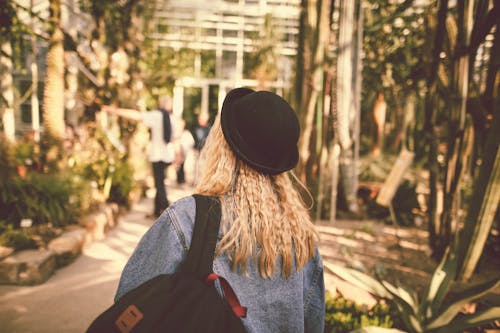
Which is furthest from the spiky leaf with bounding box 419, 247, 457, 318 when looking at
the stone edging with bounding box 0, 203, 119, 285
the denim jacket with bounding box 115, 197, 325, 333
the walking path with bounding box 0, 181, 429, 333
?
the stone edging with bounding box 0, 203, 119, 285

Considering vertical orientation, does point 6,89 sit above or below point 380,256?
above

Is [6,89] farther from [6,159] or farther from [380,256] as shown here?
[380,256]

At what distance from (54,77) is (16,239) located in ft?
7.59

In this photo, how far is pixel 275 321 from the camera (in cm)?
133

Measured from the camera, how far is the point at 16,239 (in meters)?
3.79

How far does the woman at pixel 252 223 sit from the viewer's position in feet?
3.78

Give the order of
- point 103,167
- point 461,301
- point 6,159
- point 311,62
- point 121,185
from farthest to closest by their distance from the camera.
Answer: point 121,185, point 103,167, point 311,62, point 6,159, point 461,301

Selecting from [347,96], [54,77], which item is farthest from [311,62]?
[54,77]

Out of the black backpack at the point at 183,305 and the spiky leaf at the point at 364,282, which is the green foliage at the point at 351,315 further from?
the black backpack at the point at 183,305

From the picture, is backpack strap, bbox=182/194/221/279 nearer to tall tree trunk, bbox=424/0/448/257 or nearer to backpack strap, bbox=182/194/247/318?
backpack strap, bbox=182/194/247/318

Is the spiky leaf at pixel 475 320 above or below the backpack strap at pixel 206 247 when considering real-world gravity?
below

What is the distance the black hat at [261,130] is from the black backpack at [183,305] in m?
0.33

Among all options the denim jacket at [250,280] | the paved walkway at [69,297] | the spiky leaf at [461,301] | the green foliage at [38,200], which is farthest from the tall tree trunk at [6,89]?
the spiky leaf at [461,301]

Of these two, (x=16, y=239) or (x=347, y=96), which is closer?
(x=16, y=239)
